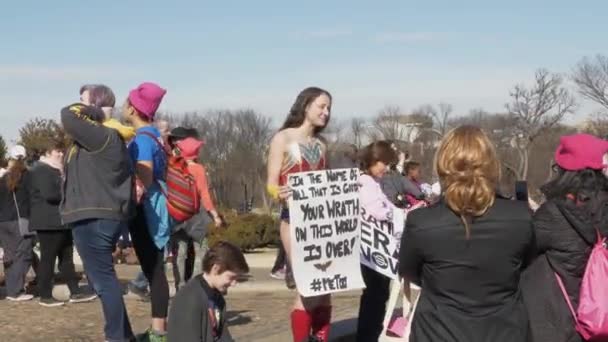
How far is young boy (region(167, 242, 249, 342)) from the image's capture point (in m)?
5.36

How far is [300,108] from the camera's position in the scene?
6480 mm

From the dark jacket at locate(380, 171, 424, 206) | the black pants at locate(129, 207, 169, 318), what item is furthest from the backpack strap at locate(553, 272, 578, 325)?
the dark jacket at locate(380, 171, 424, 206)

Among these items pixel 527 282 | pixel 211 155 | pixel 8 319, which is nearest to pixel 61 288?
pixel 8 319

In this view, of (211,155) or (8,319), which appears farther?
(211,155)

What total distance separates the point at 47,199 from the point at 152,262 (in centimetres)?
351

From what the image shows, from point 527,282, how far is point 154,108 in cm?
279

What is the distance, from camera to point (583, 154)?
18.0 ft

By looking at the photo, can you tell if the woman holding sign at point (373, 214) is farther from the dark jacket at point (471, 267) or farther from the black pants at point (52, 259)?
Result: the black pants at point (52, 259)

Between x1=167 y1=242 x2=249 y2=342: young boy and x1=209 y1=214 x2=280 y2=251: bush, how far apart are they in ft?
49.3

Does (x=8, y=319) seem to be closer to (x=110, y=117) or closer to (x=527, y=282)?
(x=110, y=117)

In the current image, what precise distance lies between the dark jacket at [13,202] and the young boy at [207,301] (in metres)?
5.79

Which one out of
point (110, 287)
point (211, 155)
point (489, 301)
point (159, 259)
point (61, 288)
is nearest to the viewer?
point (489, 301)

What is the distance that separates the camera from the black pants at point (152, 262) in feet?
21.5

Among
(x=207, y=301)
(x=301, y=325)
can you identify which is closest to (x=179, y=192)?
(x=301, y=325)
